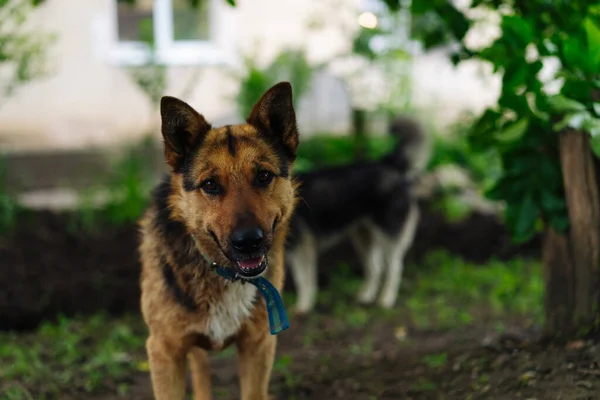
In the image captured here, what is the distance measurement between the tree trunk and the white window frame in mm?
8440

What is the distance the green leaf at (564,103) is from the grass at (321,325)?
1714 millimetres

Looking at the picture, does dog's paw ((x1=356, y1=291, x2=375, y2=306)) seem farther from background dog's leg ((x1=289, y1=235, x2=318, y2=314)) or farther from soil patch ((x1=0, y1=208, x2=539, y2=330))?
soil patch ((x1=0, y1=208, x2=539, y2=330))

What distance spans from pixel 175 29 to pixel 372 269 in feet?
21.6

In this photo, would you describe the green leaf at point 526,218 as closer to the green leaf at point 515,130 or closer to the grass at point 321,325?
the green leaf at point 515,130

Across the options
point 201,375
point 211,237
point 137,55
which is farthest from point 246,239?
point 137,55

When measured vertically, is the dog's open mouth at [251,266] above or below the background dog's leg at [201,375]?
above

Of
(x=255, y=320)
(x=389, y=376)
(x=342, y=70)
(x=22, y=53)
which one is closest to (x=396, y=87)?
(x=342, y=70)

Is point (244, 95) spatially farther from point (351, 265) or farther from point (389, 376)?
point (389, 376)

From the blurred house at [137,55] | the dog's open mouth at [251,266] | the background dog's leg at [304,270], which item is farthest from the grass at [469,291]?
the blurred house at [137,55]

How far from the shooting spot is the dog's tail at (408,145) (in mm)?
6891

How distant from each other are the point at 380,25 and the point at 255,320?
6357 mm

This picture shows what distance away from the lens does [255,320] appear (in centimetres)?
318

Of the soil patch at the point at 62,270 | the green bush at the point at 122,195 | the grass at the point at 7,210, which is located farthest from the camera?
the green bush at the point at 122,195

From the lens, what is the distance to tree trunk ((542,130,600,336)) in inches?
144
